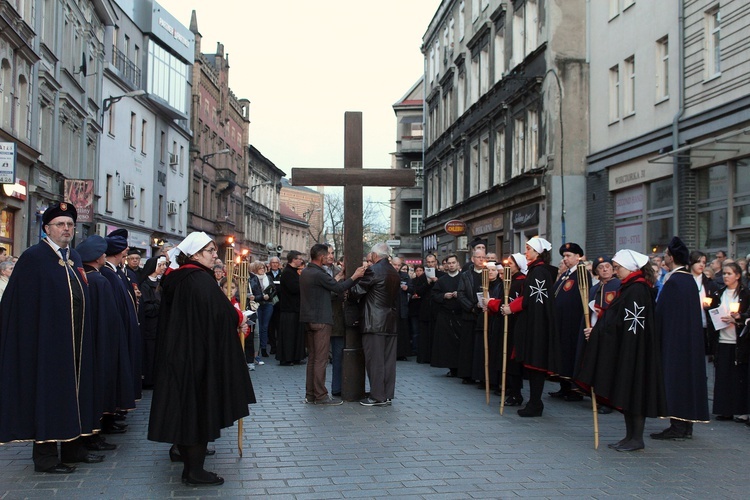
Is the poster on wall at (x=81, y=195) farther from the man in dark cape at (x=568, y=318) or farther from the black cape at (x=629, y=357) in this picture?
the black cape at (x=629, y=357)

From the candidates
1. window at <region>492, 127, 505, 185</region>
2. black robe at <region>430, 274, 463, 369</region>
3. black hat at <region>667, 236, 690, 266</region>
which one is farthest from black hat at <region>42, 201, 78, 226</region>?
window at <region>492, 127, 505, 185</region>

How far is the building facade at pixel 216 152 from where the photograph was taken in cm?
5675

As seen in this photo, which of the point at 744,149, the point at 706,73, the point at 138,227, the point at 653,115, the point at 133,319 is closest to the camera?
the point at 133,319

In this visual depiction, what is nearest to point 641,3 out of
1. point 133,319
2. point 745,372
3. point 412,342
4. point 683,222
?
point 683,222

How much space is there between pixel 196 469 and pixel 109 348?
201 centimetres

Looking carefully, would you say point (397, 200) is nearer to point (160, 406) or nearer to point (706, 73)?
point (706, 73)

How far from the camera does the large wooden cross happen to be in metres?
11.6

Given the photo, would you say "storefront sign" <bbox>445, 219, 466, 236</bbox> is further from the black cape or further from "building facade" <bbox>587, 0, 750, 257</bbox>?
the black cape

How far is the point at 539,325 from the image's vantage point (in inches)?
404

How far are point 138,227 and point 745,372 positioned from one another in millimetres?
36346

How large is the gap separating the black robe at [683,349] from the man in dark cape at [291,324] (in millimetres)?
8769

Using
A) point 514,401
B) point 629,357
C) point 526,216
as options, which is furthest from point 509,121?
point 629,357

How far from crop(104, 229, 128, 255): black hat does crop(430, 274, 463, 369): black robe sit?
639 cm

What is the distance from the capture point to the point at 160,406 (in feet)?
22.0
